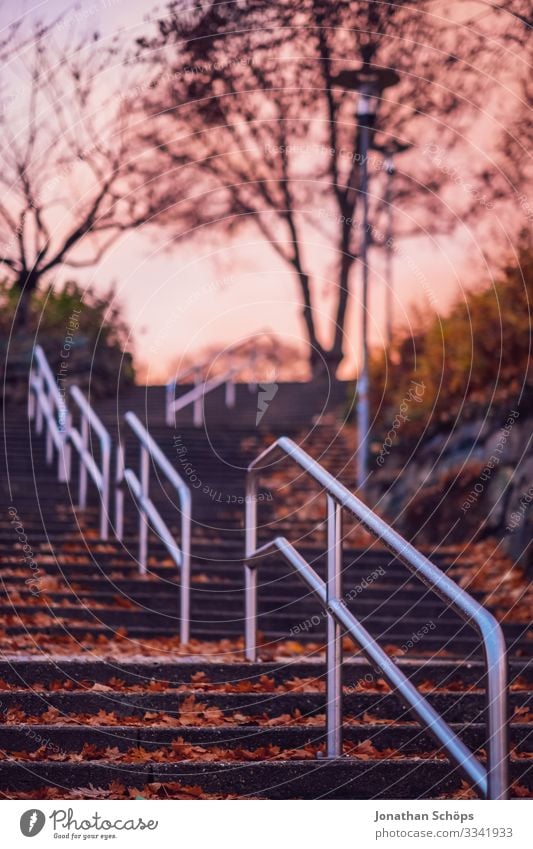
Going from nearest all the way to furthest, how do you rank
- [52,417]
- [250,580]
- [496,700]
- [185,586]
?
[496,700]
[250,580]
[185,586]
[52,417]

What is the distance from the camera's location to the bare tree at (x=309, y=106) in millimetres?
9602

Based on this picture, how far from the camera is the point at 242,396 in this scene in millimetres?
17938

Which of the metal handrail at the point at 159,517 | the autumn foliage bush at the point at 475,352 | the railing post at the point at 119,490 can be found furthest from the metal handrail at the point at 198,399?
the metal handrail at the point at 159,517

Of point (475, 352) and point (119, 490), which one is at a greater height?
point (475, 352)

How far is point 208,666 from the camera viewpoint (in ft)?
18.8

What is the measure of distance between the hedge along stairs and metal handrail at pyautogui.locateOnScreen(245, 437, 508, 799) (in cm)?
34

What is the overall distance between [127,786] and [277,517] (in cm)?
719

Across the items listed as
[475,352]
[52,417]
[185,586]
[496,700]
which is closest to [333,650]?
[496,700]

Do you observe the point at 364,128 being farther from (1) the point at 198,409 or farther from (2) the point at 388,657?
(2) the point at 388,657

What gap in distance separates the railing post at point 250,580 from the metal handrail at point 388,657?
0.38 m

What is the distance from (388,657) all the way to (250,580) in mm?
2054

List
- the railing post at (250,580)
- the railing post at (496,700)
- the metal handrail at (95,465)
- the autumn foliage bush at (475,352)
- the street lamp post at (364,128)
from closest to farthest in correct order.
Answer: the railing post at (496,700) < the railing post at (250,580) < the metal handrail at (95,465) < the autumn foliage bush at (475,352) < the street lamp post at (364,128)

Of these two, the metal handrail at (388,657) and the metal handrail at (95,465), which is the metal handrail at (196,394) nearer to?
the metal handrail at (95,465)

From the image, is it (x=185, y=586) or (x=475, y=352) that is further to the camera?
(x=475, y=352)
